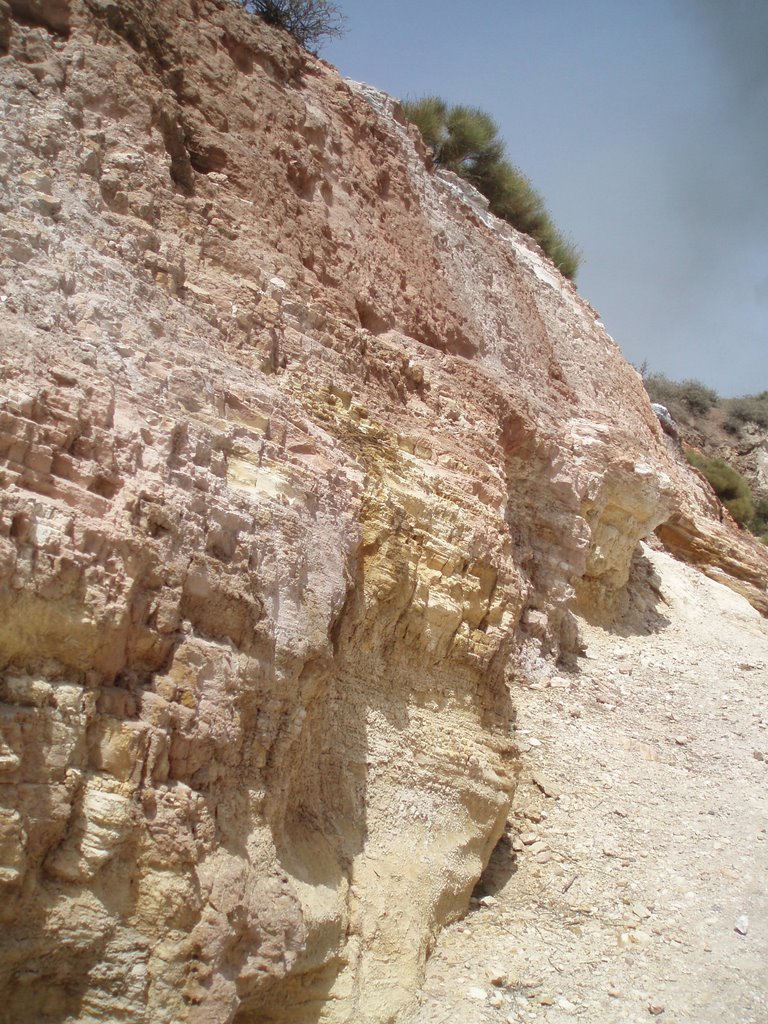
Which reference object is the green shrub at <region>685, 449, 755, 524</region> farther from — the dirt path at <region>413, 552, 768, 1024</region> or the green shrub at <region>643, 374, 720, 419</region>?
the dirt path at <region>413, 552, 768, 1024</region>

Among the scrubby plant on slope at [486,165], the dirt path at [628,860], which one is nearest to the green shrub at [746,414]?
the scrubby plant on slope at [486,165]

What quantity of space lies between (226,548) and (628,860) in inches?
164

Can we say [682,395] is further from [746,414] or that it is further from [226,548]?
[226,548]

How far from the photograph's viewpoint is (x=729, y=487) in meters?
22.4

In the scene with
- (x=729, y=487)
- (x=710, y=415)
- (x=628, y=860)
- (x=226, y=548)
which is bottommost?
(x=628, y=860)

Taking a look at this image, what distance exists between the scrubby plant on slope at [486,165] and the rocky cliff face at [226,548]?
598 cm

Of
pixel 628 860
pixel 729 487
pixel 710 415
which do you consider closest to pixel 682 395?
pixel 710 415

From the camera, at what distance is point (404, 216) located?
938 centimetres

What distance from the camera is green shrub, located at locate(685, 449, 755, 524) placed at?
72.4ft

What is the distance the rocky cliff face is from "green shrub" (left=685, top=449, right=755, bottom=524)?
14.7 m

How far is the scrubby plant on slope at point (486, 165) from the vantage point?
1455 cm

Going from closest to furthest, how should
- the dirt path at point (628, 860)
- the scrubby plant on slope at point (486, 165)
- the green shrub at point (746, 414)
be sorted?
the dirt path at point (628, 860) → the scrubby plant on slope at point (486, 165) → the green shrub at point (746, 414)

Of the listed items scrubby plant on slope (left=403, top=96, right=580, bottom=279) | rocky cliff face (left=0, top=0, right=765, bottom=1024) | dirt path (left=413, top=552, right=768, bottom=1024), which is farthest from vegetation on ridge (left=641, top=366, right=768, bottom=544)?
rocky cliff face (left=0, top=0, right=765, bottom=1024)

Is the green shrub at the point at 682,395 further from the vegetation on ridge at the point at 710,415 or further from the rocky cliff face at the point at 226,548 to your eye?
the rocky cliff face at the point at 226,548
